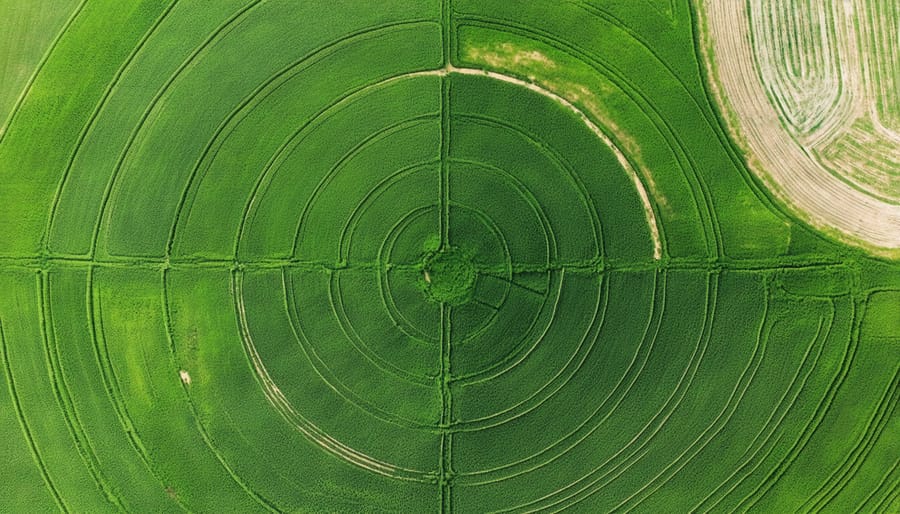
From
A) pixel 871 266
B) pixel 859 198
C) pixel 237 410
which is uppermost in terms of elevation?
pixel 859 198

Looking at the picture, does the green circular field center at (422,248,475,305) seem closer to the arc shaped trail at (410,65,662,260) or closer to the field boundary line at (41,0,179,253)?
the arc shaped trail at (410,65,662,260)

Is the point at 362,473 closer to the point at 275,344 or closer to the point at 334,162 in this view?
the point at 275,344

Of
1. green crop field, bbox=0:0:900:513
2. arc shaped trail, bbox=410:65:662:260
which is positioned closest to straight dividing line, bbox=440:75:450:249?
green crop field, bbox=0:0:900:513

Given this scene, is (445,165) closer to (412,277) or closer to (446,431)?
(412,277)

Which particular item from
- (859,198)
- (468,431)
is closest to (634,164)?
(859,198)

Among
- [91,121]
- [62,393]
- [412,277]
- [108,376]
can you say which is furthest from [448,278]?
[62,393]

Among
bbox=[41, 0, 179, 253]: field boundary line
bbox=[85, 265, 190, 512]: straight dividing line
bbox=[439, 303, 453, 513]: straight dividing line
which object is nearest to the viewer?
bbox=[439, 303, 453, 513]: straight dividing line
